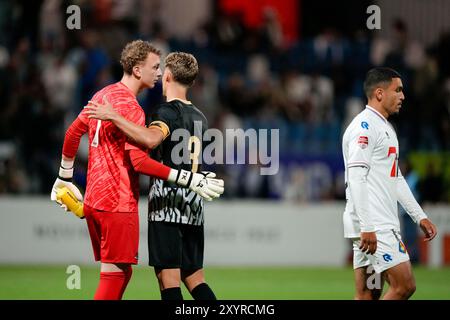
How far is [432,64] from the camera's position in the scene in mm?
18391

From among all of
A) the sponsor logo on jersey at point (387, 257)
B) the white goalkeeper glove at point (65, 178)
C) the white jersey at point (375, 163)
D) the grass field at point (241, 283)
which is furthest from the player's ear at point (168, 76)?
the grass field at point (241, 283)

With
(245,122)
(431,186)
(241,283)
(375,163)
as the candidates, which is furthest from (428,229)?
(245,122)

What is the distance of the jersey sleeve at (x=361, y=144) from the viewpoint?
684 cm

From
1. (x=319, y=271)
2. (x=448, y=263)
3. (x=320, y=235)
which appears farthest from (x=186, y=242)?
(x=448, y=263)

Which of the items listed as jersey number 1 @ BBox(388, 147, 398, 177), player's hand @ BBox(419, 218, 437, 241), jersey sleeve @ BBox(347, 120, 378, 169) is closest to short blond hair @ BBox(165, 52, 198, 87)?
jersey sleeve @ BBox(347, 120, 378, 169)

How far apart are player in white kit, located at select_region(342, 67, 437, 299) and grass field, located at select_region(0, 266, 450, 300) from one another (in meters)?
3.56

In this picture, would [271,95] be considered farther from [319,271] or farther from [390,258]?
[390,258]

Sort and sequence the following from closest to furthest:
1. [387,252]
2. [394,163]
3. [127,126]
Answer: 1. [127,126]
2. [387,252]
3. [394,163]

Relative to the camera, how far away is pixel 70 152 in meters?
6.88

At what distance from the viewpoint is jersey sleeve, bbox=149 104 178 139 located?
6.44 metres

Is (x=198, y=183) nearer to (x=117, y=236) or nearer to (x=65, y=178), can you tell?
(x=117, y=236)

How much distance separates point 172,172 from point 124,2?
13633mm

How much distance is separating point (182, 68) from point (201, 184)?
0.95 metres

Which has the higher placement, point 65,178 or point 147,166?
point 147,166
